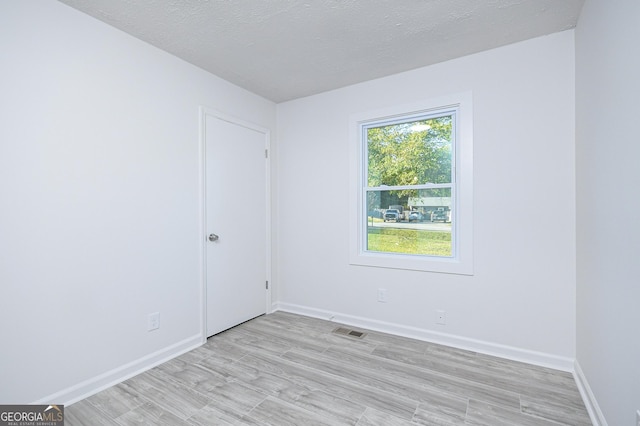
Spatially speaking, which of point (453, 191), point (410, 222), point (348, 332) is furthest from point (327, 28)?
point (348, 332)

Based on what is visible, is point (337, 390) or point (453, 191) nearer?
point (337, 390)

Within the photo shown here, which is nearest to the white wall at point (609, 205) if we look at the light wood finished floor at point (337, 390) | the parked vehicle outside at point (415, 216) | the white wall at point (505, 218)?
the white wall at point (505, 218)

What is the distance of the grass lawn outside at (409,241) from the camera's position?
2.81 m

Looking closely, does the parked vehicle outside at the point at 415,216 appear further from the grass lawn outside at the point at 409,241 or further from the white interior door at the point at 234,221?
the white interior door at the point at 234,221

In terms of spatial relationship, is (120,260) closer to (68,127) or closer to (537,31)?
(68,127)

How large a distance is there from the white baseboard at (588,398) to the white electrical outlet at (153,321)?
299 cm

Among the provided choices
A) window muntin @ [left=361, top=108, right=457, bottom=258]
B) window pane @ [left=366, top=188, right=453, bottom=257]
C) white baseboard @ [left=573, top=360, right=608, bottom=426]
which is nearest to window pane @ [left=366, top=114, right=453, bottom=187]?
window muntin @ [left=361, top=108, right=457, bottom=258]

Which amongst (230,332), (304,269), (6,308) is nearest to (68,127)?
(6,308)

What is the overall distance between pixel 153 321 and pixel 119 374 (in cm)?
40

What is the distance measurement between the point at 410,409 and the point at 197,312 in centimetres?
196

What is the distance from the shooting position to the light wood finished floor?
1.75 m

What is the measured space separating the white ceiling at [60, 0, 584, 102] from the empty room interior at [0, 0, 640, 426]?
21 mm

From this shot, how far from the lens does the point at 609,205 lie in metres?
1.53

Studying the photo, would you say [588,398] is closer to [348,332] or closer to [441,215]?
[441,215]
